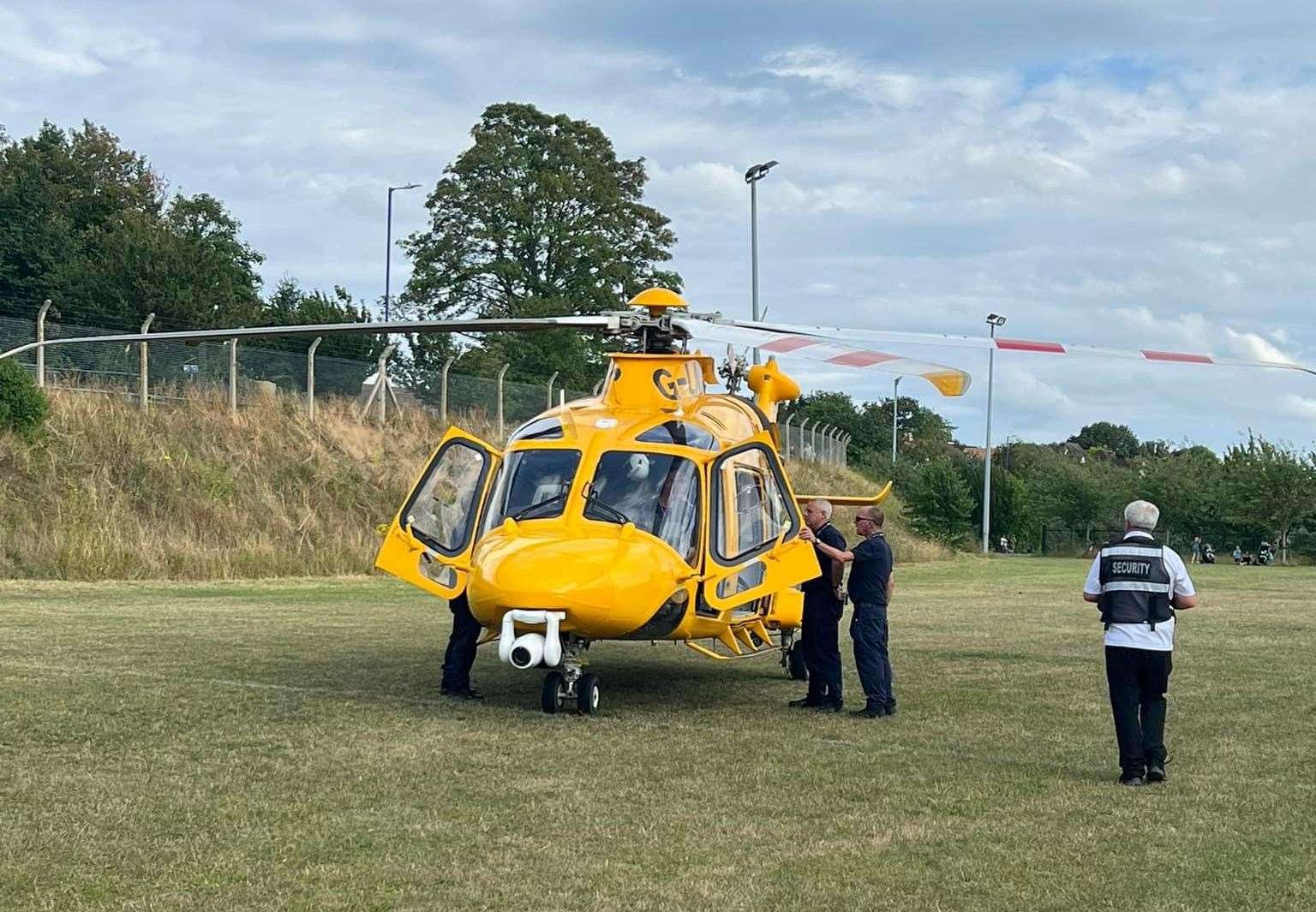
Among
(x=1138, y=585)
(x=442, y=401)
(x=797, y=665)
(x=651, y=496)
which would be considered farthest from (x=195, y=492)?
(x=1138, y=585)

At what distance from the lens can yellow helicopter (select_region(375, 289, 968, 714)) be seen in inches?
377

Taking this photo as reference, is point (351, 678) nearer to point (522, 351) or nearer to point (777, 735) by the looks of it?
point (777, 735)

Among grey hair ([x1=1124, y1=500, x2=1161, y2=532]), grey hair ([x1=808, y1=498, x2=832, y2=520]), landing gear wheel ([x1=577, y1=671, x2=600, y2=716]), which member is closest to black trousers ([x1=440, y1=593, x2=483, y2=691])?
landing gear wheel ([x1=577, y1=671, x2=600, y2=716])

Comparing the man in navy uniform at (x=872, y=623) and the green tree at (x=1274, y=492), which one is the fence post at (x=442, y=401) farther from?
the green tree at (x=1274, y=492)

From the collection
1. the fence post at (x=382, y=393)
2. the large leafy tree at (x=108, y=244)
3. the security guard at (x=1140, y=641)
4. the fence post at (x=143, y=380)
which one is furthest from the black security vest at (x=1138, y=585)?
the large leafy tree at (x=108, y=244)

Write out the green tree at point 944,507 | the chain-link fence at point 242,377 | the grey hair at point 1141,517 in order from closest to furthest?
the grey hair at point 1141,517 → the chain-link fence at point 242,377 → the green tree at point 944,507

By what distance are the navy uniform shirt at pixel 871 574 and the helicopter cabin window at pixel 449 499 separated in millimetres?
2928

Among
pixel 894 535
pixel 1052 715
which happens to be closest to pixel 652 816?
pixel 1052 715

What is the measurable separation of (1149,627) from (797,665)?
5.16m

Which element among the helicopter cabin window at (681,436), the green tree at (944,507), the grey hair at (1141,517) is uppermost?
the helicopter cabin window at (681,436)

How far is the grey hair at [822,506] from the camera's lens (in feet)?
38.5

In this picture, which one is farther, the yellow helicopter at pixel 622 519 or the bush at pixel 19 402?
the bush at pixel 19 402

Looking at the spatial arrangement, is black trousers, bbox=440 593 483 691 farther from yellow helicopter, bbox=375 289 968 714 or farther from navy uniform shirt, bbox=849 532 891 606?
navy uniform shirt, bbox=849 532 891 606

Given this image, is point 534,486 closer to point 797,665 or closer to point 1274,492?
point 797,665
